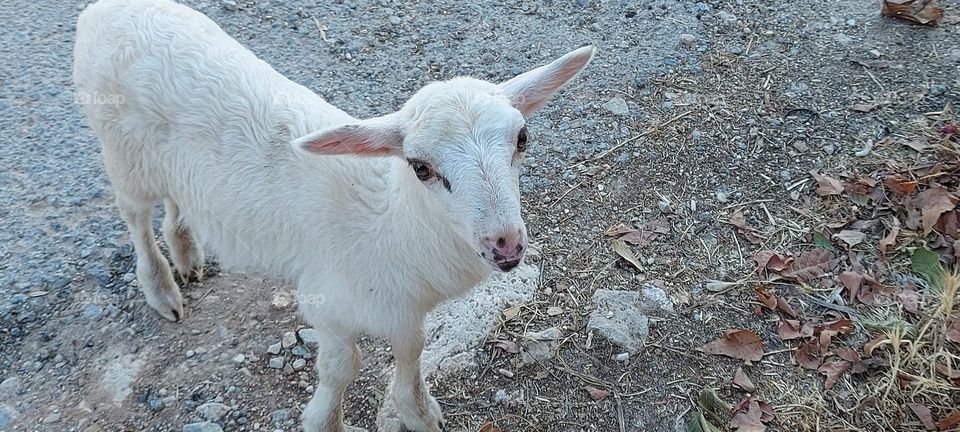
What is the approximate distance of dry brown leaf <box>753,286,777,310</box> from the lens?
3.91 meters

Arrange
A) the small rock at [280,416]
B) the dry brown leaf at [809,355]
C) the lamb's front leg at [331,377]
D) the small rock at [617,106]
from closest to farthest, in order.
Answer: the lamb's front leg at [331,377] < the small rock at [280,416] < the dry brown leaf at [809,355] < the small rock at [617,106]

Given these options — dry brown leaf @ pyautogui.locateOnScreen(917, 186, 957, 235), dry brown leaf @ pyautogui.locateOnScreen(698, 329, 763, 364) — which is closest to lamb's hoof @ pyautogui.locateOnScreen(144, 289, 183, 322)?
dry brown leaf @ pyautogui.locateOnScreen(698, 329, 763, 364)

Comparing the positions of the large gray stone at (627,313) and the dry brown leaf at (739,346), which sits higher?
the large gray stone at (627,313)

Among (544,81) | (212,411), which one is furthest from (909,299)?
(212,411)

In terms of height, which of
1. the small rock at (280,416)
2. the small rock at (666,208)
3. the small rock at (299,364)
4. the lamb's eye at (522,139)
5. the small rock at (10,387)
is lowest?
the small rock at (666,208)

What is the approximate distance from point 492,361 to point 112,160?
2.15m

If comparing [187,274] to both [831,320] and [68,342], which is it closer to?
[68,342]

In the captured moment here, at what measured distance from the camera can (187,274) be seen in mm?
4188

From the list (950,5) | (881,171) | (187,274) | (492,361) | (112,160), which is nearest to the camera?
(112,160)

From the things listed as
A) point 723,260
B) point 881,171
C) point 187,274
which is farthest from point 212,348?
point 881,171

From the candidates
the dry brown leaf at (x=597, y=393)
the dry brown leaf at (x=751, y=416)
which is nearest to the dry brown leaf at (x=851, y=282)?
the dry brown leaf at (x=751, y=416)

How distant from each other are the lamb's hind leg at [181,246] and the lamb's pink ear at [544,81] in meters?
2.16

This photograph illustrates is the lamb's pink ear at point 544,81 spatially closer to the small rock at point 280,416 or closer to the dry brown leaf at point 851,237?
the small rock at point 280,416

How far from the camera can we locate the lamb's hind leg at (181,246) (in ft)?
13.2
